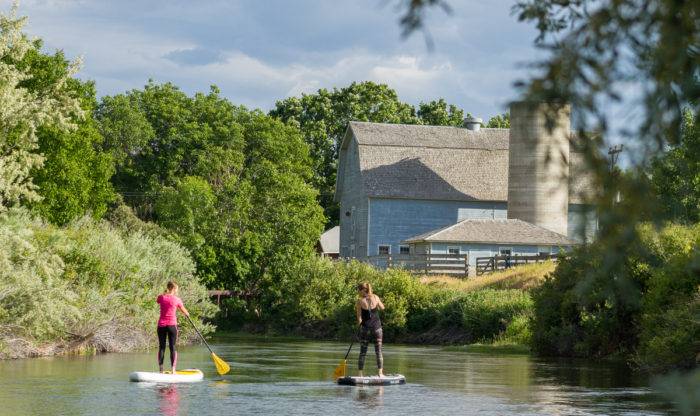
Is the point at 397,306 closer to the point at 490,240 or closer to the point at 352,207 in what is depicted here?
the point at 490,240

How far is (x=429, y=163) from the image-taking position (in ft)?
252

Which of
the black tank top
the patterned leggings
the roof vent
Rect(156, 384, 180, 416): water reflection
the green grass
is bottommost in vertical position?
Rect(156, 384, 180, 416): water reflection

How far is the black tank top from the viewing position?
82.6ft

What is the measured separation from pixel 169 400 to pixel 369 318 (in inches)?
221

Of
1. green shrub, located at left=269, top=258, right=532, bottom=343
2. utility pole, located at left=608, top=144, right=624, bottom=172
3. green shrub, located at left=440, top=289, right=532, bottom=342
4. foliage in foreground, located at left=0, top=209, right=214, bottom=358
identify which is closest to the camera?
utility pole, located at left=608, top=144, right=624, bottom=172

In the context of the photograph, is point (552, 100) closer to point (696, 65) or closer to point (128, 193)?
point (696, 65)

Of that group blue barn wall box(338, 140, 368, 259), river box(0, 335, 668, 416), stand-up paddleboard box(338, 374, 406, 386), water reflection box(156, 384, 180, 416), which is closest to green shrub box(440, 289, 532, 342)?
river box(0, 335, 668, 416)

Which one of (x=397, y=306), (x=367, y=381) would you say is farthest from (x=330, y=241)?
(x=367, y=381)

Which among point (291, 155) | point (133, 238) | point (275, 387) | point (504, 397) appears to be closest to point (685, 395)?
point (504, 397)

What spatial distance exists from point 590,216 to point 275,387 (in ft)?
63.5

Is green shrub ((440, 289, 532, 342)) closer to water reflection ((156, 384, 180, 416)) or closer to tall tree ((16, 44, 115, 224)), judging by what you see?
tall tree ((16, 44, 115, 224))

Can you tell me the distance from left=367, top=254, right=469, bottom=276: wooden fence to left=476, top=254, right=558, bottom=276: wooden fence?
84cm

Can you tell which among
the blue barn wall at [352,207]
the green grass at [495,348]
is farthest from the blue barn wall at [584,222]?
the blue barn wall at [352,207]

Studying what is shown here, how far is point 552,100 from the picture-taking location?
6.25m
